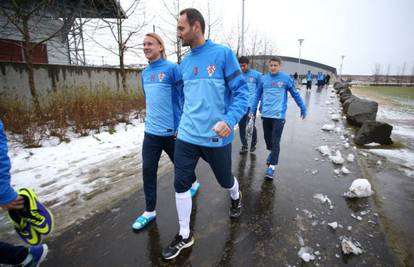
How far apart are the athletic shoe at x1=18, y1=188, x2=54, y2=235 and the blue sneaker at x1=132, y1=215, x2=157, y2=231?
0.87 m

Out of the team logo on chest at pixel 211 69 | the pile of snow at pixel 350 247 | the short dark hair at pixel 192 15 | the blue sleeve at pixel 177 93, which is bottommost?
the pile of snow at pixel 350 247

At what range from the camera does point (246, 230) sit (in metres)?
2.60

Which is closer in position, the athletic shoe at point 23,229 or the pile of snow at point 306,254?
the athletic shoe at point 23,229

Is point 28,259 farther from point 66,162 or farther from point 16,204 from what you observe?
point 66,162

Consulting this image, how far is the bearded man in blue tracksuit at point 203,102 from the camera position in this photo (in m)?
2.03

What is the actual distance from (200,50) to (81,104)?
6.22 metres

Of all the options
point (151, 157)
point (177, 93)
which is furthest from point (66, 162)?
point (177, 93)

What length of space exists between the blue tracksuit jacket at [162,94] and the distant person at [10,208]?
1262 mm

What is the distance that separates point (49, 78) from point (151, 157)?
7.59 m

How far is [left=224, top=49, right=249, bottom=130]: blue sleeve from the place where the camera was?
2.05 meters

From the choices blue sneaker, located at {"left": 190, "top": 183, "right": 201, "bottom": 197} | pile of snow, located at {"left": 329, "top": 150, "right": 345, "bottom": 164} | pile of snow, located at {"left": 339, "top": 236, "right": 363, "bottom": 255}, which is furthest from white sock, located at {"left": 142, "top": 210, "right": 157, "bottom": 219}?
pile of snow, located at {"left": 329, "top": 150, "right": 345, "bottom": 164}

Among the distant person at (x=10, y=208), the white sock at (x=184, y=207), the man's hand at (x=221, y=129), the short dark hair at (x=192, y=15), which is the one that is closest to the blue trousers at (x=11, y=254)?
the distant person at (x=10, y=208)

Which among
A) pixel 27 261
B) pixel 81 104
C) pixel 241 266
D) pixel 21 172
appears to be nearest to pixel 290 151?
pixel 241 266

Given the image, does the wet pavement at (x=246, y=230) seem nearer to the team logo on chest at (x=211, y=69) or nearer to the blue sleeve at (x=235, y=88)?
the blue sleeve at (x=235, y=88)
